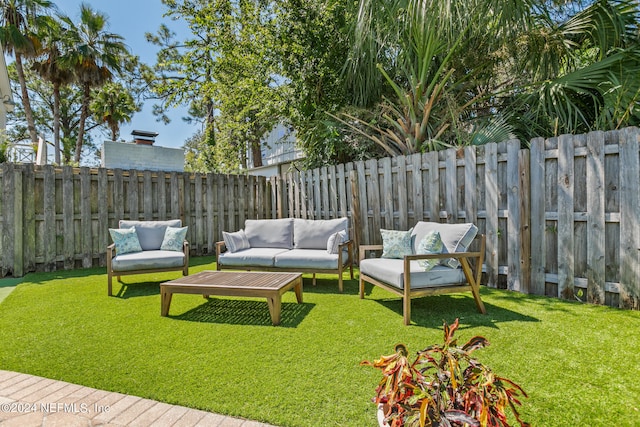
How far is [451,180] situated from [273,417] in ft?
12.9

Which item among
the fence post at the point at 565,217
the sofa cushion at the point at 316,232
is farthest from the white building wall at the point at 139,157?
the fence post at the point at 565,217

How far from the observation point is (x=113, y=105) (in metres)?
16.0

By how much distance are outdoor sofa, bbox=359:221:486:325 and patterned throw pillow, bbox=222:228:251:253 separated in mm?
2154

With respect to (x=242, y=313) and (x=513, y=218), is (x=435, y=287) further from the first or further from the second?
(x=242, y=313)

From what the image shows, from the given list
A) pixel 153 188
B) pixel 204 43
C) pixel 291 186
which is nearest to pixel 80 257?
pixel 153 188

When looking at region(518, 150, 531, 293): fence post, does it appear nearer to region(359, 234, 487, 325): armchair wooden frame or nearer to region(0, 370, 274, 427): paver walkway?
region(359, 234, 487, 325): armchair wooden frame

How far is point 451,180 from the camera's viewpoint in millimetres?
4773

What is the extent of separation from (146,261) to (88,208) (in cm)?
264

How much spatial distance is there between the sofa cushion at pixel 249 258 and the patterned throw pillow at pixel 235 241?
4.9 inches

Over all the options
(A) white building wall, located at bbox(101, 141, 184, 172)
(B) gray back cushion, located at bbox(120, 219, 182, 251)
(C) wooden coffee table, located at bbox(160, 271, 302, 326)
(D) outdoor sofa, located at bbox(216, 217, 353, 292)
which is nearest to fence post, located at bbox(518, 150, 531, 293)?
(D) outdoor sofa, located at bbox(216, 217, 353, 292)

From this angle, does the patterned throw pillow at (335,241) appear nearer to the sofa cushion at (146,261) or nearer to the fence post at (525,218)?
the sofa cushion at (146,261)

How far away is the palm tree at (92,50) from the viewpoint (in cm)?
1327

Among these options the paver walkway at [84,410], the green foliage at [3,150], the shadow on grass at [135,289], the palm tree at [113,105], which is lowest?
the paver walkway at [84,410]

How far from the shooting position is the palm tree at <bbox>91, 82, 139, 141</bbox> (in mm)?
15664
